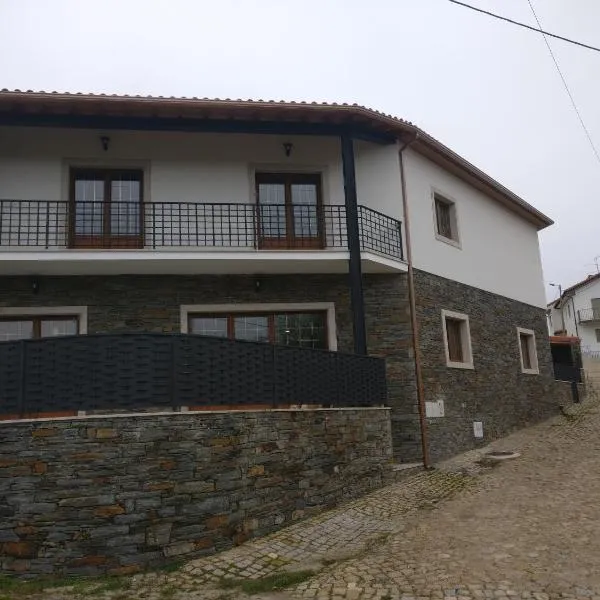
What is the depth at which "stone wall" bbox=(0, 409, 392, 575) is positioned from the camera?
6.36 m

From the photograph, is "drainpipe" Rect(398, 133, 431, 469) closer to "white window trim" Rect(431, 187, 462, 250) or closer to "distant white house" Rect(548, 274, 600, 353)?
"white window trim" Rect(431, 187, 462, 250)

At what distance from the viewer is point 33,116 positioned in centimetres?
1020

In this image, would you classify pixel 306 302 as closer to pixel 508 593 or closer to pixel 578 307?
pixel 508 593

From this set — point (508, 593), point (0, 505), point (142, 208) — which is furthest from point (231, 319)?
point (508, 593)

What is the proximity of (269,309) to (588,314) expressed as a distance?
4051cm

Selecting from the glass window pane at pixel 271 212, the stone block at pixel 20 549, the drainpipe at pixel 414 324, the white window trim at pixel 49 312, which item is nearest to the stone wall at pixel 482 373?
the drainpipe at pixel 414 324

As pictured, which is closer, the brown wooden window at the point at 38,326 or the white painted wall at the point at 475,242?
the brown wooden window at the point at 38,326

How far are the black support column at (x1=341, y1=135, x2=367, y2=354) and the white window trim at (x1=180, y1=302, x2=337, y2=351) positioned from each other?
2.43 ft

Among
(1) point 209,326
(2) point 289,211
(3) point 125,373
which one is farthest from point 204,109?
(3) point 125,373

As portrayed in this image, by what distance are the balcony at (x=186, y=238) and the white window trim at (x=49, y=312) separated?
63 cm

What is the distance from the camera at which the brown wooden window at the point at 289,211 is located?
11.8m

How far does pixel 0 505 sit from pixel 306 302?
21.3ft

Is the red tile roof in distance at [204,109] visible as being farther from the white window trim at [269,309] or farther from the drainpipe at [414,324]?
the white window trim at [269,309]

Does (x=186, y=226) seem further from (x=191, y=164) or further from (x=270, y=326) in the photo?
(x=270, y=326)
